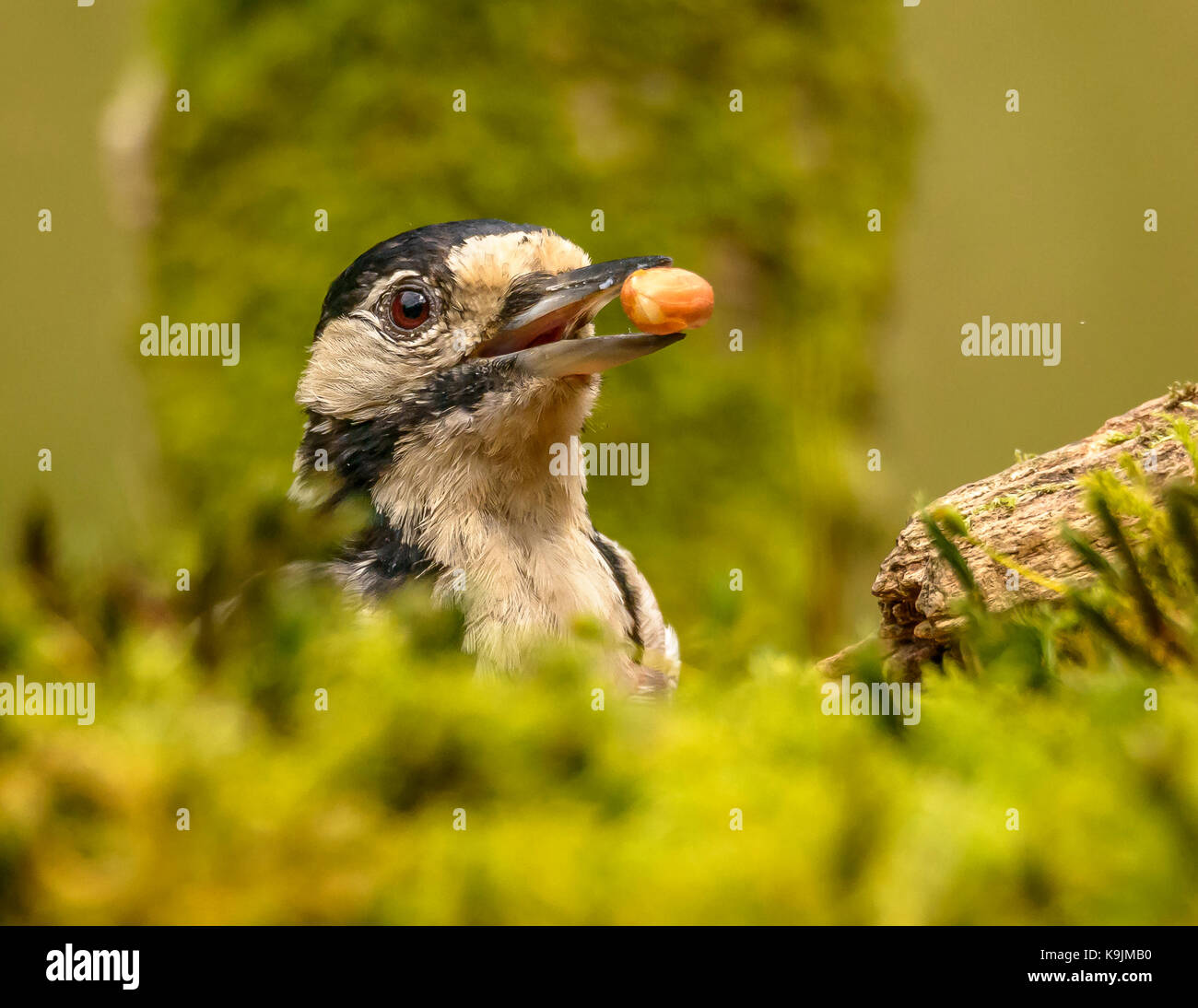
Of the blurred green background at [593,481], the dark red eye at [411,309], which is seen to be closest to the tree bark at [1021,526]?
the blurred green background at [593,481]

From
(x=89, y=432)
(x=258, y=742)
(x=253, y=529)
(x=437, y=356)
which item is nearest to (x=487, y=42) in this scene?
(x=437, y=356)

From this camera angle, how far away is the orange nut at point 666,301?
3.04m

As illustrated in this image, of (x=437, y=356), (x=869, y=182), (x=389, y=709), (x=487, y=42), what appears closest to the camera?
(x=389, y=709)

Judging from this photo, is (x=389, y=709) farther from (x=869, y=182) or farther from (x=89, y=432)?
(x=89, y=432)

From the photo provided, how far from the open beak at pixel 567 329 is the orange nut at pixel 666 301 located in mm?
42

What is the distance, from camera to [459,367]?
3338 millimetres

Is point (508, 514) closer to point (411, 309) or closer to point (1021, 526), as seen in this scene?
point (411, 309)

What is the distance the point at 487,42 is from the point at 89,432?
6398mm

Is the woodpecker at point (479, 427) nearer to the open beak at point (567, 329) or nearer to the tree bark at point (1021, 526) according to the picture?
the open beak at point (567, 329)

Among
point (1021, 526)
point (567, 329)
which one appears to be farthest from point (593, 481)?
point (1021, 526)

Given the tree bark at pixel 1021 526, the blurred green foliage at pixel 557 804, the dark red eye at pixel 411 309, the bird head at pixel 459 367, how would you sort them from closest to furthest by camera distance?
the blurred green foliage at pixel 557 804
the tree bark at pixel 1021 526
the bird head at pixel 459 367
the dark red eye at pixel 411 309

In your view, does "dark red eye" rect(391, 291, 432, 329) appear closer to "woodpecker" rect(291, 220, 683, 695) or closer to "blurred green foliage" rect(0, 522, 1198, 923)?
"woodpecker" rect(291, 220, 683, 695)

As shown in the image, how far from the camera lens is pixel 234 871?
3.17ft

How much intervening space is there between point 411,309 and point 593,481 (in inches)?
95.6
